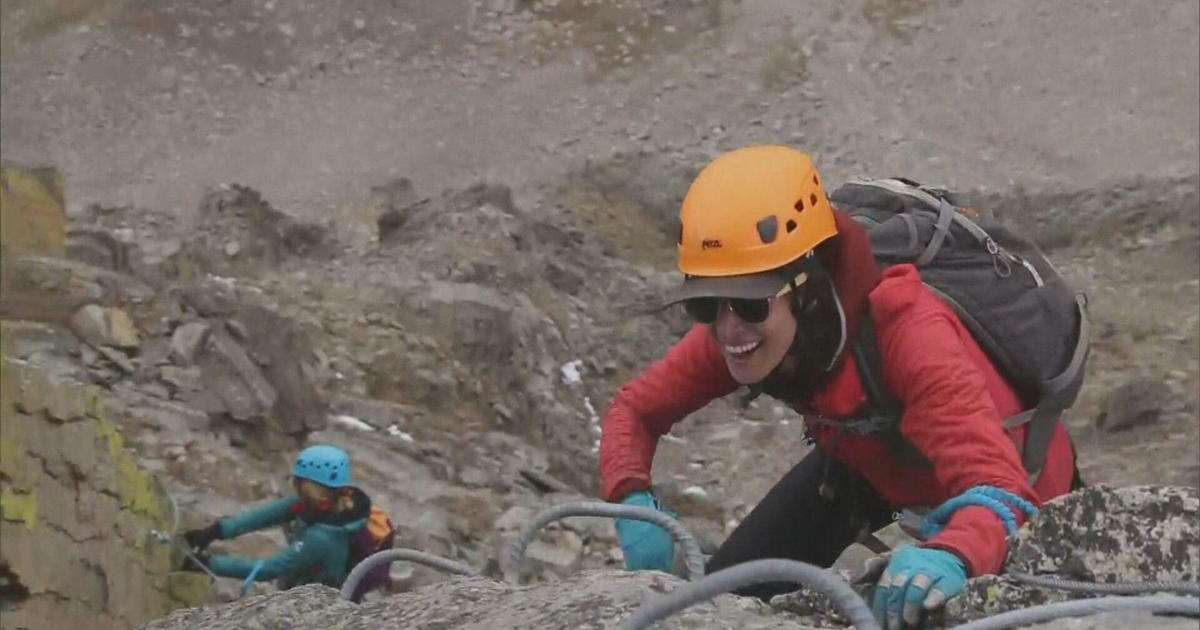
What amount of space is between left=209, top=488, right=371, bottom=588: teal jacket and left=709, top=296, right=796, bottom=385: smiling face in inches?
193

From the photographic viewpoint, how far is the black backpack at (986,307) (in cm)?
389

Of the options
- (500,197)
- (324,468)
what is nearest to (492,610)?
(324,468)

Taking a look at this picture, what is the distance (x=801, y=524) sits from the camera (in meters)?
4.77

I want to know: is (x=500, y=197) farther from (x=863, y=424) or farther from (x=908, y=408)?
(x=908, y=408)

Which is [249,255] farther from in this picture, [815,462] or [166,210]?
[815,462]

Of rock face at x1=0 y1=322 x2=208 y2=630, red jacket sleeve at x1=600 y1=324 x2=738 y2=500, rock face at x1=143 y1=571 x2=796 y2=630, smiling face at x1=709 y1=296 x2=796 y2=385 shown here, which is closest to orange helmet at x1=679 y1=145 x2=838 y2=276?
smiling face at x1=709 y1=296 x2=796 y2=385

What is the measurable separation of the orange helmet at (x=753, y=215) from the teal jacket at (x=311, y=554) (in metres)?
4.87

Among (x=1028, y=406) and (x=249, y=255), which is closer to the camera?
(x=1028, y=406)

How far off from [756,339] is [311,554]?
504 centimetres

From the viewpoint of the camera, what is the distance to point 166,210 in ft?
85.7

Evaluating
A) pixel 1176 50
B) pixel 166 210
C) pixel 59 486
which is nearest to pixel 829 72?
pixel 1176 50

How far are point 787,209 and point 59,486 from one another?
3770mm

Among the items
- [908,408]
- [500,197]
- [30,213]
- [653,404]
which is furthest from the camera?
[500,197]

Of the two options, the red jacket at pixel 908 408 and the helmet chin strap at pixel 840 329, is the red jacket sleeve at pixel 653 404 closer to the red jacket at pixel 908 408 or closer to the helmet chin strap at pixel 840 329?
the red jacket at pixel 908 408
